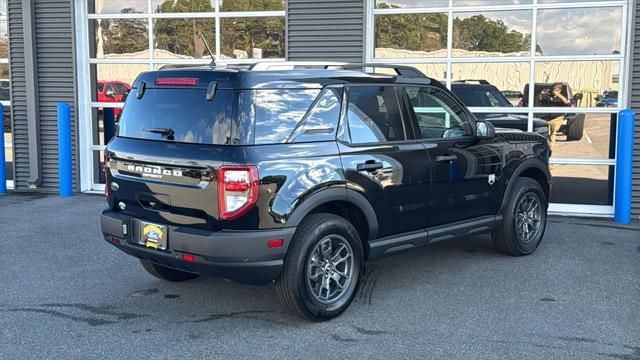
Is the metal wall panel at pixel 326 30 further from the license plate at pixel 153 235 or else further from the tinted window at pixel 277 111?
the license plate at pixel 153 235

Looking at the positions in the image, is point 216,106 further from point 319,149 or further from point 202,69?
point 319,149

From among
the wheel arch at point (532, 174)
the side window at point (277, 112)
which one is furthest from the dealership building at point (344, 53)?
the side window at point (277, 112)

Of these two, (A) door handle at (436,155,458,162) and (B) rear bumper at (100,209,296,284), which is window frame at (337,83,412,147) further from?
(B) rear bumper at (100,209,296,284)

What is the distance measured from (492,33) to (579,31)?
1.12 m

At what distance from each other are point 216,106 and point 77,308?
6.44 ft

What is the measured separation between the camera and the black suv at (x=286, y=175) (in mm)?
4332

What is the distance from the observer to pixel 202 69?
185 inches

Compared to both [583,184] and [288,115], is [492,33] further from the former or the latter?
[288,115]

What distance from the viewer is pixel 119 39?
1073cm

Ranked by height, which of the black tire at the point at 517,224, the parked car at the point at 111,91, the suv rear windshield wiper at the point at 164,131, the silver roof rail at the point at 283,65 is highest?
the silver roof rail at the point at 283,65

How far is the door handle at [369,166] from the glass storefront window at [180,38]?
6.04 m

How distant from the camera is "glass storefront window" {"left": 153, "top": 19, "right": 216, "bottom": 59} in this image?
1041 cm

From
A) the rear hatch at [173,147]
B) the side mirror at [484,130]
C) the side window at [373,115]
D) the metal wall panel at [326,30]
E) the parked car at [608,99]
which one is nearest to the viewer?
the rear hatch at [173,147]

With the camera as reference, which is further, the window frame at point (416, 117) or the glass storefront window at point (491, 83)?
the glass storefront window at point (491, 83)
